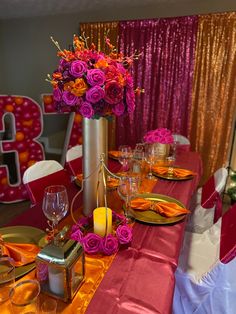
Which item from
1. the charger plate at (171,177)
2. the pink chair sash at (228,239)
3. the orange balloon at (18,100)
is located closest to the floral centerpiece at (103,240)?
the pink chair sash at (228,239)

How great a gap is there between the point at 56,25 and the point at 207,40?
232 cm

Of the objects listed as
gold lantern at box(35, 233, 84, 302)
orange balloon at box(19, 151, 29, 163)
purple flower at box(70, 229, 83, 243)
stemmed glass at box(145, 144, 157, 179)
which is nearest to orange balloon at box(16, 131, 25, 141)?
orange balloon at box(19, 151, 29, 163)

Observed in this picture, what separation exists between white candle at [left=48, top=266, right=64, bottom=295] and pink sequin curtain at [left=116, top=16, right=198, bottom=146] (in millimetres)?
2994

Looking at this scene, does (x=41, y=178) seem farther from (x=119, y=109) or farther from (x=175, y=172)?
(x=175, y=172)

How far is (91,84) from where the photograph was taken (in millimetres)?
958

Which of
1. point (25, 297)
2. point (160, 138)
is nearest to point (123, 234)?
point (25, 297)

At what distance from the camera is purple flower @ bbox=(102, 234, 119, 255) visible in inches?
36.2

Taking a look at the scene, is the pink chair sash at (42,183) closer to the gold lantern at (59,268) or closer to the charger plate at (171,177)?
the charger plate at (171,177)

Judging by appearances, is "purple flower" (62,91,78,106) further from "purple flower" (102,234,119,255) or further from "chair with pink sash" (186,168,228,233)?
"chair with pink sash" (186,168,228,233)

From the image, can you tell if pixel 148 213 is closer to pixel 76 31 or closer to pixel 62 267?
pixel 62 267

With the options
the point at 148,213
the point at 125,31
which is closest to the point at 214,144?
the point at 125,31

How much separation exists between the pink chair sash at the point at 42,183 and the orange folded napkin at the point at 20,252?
0.55 m

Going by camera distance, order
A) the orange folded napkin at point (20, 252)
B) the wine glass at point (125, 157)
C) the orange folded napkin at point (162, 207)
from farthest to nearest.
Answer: the wine glass at point (125, 157) < the orange folded napkin at point (162, 207) < the orange folded napkin at point (20, 252)

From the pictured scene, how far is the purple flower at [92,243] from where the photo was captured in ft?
3.03
